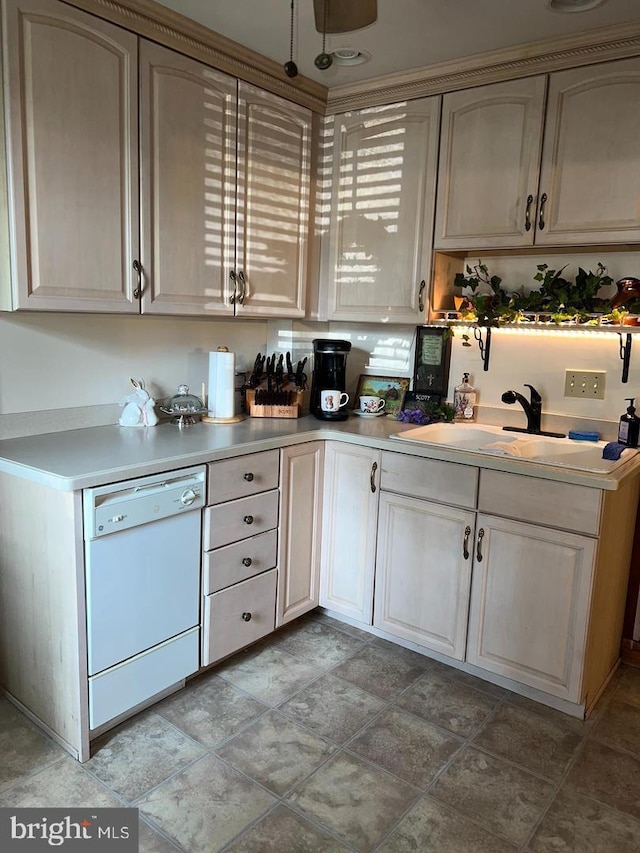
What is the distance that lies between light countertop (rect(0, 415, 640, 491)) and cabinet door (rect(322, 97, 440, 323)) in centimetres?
57

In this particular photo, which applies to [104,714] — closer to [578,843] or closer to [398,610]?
[398,610]

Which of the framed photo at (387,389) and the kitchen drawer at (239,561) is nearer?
the kitchen drawer at (239,561)

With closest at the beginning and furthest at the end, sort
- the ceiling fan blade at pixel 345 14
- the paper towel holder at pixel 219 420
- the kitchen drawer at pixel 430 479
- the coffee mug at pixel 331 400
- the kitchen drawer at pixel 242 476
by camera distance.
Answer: the ceiling fan blade at pixel 345 14 → the kitchen drawer at pixel 242 476 → the kitchen drawer at pixel 430 479 → the paper towel holder at pixel 219 420 → the coffee mug at pixel 331 400

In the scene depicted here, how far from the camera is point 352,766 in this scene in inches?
75.3

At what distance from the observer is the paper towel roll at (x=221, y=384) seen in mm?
2584

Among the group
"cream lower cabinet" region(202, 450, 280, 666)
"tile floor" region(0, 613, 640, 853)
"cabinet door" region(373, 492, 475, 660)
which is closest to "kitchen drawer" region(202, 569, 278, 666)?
"cream lower cabinet" region(202, 450, 280, 666)

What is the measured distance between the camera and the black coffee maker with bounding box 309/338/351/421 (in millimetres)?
2773

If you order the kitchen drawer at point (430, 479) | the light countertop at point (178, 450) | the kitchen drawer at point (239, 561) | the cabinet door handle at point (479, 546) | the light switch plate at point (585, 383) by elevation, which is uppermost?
the light switch plate at point (585, 383)

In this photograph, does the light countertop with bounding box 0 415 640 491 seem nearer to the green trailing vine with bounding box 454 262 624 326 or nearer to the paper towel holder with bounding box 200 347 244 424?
the paper towel holder with bounding box 200 347 244 424

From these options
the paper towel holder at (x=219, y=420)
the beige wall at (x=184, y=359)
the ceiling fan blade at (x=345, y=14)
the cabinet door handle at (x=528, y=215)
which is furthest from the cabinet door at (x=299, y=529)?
the ceiling fan blade at (x=345, y=14)

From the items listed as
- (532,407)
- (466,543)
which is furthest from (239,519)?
(532,407)

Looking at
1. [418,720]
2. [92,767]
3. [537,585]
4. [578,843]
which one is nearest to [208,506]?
[92,767]

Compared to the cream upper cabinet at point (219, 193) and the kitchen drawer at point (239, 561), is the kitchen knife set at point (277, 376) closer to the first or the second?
the cream upper cabinet at point (219, 193)

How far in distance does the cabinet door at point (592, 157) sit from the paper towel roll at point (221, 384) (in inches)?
52.3
